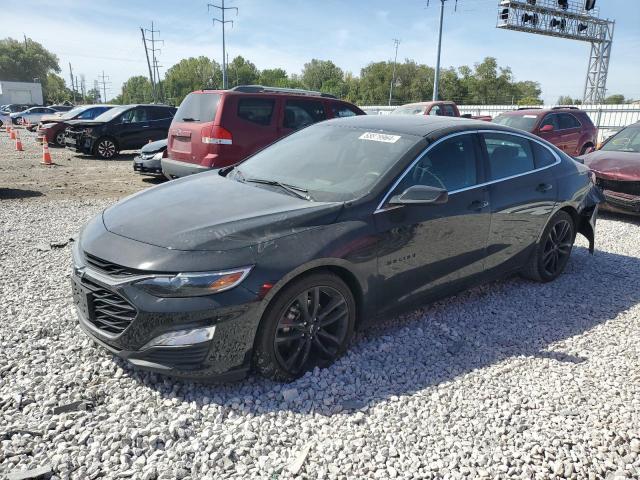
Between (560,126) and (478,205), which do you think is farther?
(560,126)

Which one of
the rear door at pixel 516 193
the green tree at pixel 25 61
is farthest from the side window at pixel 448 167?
the green tree at pixel 25 61

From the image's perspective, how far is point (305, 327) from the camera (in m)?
3.14

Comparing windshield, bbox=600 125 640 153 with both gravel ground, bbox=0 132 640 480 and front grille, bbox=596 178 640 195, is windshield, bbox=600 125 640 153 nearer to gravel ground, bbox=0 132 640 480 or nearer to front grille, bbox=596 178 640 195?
front grille, bbox=596 178 640 195

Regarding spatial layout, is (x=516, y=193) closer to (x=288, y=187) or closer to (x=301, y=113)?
(x=288, y=187)

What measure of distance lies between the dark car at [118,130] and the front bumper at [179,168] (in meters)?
7.80

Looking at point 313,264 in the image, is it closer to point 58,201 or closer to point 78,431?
point 78,431

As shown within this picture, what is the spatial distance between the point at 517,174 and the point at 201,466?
358 centimetres

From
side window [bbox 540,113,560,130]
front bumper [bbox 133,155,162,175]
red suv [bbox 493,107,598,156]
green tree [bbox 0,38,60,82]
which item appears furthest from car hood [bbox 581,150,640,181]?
green tree [bbox 0,38,60,82]

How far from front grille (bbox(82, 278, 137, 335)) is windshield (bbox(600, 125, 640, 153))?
8837 millimetres

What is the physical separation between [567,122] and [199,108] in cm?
922

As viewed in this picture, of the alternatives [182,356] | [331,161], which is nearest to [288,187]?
[331,161]

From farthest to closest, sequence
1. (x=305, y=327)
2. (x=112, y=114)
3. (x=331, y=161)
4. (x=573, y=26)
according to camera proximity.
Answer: (x=573, y=26) < (x=112, y=114) < (x=331, y=161) < (x=305, y=327)

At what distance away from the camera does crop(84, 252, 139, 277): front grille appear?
2.81 meters

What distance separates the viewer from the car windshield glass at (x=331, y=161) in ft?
11.7
